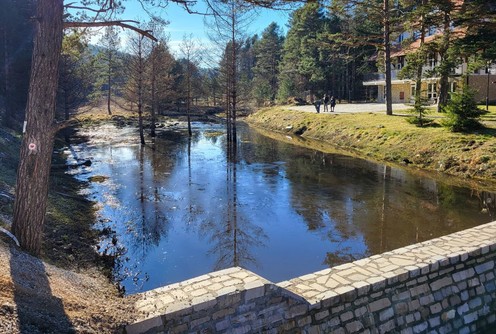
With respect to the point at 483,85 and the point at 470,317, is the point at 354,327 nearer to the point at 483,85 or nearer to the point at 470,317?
the point at 470,317

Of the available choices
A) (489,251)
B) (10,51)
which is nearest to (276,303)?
(489,251)

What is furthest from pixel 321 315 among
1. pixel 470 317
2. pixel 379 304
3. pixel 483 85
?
pixel 483 85

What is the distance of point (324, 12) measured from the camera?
50.5 m

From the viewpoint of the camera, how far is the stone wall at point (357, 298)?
5.15 m

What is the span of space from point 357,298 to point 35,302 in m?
4.42

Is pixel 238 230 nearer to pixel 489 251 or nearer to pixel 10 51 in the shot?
pixel 489 251

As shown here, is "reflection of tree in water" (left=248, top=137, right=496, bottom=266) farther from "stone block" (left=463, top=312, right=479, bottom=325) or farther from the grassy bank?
"stone block" (left=463, top=312, right=479, bottom=325)

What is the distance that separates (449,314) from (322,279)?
7.91 feet

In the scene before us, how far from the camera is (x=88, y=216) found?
12.3 m

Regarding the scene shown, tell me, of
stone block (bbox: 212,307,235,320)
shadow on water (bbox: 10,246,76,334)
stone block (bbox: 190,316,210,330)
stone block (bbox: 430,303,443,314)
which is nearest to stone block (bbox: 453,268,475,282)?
stone block (bbox: 430,303,443,314)

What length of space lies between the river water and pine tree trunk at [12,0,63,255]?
8.85ft

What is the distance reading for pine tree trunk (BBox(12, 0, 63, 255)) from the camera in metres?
6.34

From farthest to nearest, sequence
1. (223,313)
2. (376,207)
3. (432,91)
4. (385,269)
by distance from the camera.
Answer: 1. (432,91)
2. (376,207)
3. (385,269)
4. (223,313)

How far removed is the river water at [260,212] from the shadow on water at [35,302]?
2.62 m
